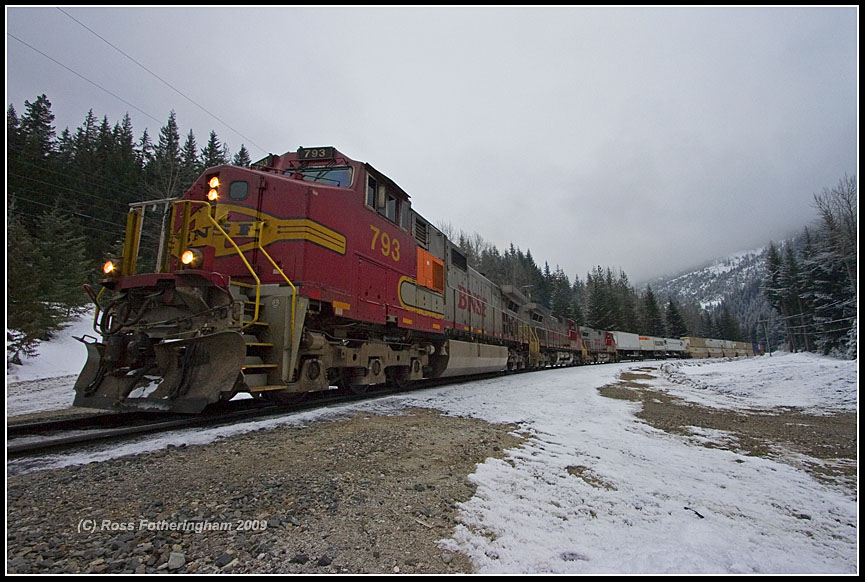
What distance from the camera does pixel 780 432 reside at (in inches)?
254

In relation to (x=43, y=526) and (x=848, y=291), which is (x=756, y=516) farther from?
(x=848, y=291)

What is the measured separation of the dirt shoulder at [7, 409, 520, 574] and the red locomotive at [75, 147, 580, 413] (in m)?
1.51

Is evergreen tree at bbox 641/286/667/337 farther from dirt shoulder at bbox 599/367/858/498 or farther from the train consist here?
the train consist

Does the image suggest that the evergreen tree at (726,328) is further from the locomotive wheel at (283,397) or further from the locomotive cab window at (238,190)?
the locomotive cab window at (238,190)

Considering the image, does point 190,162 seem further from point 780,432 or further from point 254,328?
point 780,432

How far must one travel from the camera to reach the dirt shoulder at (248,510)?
77.5 inches

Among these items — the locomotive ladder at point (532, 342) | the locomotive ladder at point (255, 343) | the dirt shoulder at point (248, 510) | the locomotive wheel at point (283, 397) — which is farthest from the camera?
the locomotive ladder at point (532, 342)

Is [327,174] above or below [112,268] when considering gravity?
above

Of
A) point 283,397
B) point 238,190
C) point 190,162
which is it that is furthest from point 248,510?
point 190,162

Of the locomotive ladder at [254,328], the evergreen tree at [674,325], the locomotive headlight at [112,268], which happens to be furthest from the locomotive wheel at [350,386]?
the evergreen tree at [674,325]

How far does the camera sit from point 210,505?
2564mm

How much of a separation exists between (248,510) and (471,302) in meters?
12.2

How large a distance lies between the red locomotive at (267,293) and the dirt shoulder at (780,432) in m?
5.51

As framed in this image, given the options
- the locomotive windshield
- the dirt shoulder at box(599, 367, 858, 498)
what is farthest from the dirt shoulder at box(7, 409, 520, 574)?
the locomotive windshield
